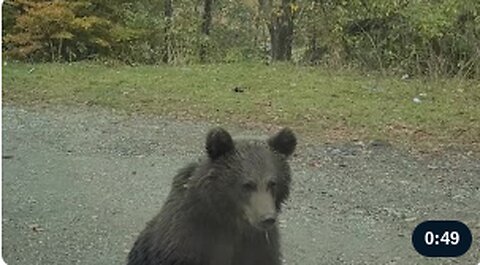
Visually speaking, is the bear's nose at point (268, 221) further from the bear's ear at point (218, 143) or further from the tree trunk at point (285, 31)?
the tree trunk at point (285, 31)

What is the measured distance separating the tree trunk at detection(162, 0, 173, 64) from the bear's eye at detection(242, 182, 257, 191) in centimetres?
72

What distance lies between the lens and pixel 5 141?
2359 millimetres

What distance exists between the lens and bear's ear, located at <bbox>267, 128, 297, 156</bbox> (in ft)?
6.33

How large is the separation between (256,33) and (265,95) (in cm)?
19

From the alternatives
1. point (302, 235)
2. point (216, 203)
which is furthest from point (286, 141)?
point (302, 235)

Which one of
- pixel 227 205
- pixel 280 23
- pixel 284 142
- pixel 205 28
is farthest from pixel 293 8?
pixel 227 205

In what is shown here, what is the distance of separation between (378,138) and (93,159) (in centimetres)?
76

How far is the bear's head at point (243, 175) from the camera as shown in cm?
188

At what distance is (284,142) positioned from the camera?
1936 millimetres

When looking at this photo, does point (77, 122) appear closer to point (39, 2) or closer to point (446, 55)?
point (39, 2)
